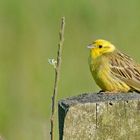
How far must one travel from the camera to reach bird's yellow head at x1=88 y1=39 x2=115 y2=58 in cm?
597

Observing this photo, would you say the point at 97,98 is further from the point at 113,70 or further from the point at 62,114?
the point at 113,70

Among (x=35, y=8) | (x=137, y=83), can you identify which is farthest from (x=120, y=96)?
(x=35, y=8)

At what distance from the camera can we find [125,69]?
581 cm

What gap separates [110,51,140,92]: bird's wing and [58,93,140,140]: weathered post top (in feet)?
9.16

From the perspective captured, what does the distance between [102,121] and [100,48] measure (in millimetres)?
3185

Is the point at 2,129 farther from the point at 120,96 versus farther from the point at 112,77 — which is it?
the point at 120,96

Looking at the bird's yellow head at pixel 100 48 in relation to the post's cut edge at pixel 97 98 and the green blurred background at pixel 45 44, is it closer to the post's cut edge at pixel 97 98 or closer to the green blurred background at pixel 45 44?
the green blurred background at pixel 45 44

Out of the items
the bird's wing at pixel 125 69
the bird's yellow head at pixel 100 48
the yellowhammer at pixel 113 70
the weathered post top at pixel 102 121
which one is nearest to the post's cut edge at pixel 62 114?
the weathered post top at pixel 102 121

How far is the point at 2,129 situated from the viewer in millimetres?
5758

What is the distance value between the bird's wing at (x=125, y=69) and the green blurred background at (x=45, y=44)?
0.70m

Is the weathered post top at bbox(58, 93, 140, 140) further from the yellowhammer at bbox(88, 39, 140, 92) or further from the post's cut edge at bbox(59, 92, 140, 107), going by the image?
the yellowhammer at bbox(88, 39, 140, 92)

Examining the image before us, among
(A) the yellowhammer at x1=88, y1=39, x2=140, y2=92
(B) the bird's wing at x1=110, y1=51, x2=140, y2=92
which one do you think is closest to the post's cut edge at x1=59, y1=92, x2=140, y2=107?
(A) the yellowhammer at x1=88, y1=39, x2=140, y2=92

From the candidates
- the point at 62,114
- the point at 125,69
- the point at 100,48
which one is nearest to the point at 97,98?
the point at 62,114

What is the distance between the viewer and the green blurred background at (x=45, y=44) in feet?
20.3
